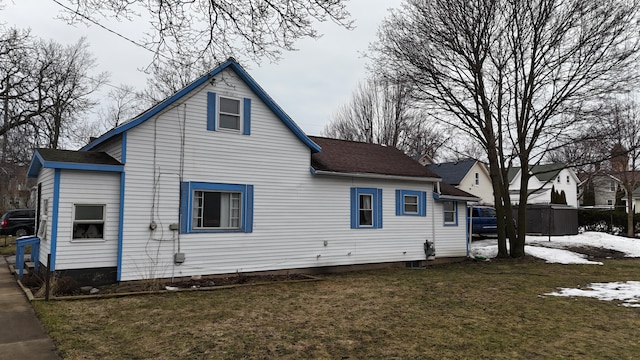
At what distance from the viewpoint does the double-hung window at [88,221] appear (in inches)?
384

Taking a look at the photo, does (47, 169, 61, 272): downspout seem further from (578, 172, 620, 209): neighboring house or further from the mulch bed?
(578, 172, 620, 209): neighboring house

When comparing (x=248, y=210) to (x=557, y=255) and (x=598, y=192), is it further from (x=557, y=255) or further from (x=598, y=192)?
(x=598, y=192)

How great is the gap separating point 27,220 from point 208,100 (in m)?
20.0

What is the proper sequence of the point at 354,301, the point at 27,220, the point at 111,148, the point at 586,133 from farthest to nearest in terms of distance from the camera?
1. the point at 27,220
2. the point at 586,133
3. the point at 111,148
4. the point at 354,301

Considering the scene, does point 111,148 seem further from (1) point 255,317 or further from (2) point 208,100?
(1) point 255,317

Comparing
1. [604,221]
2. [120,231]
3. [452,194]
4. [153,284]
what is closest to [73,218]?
[120,231]

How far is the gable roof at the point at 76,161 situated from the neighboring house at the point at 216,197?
0.9 inches

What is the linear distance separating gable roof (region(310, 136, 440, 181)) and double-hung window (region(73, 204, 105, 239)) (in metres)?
6.10

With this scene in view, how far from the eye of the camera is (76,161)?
382 inches

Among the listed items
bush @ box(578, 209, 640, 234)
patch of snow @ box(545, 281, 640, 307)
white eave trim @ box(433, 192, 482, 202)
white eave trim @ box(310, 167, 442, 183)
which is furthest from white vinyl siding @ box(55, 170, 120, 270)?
bush @ box(578, 209, 640, 234)

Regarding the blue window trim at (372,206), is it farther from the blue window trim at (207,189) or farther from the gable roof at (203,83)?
the blue window trim at (207,189)

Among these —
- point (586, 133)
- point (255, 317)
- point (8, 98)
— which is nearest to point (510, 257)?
point (586, 133)

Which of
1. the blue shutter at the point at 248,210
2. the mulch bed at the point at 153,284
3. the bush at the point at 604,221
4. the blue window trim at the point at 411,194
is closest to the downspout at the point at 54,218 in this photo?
the mulch bed at the point at 153,284

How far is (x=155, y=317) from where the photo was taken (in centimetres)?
755
